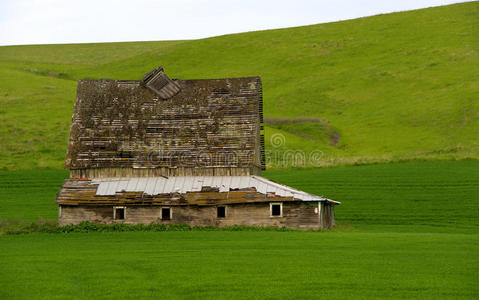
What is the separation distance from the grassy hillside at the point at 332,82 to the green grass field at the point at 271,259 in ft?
53.0

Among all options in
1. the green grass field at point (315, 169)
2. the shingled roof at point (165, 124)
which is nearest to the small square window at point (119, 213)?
the shingled roof at point (165, 124)

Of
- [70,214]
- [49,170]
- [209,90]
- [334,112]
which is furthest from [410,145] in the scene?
[70,214]

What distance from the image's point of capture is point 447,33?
278ft

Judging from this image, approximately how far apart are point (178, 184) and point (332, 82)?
4686 centimetres

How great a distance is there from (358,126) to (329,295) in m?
51.9

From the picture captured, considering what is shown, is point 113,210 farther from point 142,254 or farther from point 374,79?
point 374,79

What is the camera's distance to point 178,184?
35.9m

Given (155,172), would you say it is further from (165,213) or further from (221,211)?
(221,211)

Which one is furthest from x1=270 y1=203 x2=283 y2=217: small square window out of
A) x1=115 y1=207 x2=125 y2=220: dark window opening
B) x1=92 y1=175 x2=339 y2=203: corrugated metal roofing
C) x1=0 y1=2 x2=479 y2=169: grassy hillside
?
x1=0 y1=2 x2=479 y2=169: grassy hillside

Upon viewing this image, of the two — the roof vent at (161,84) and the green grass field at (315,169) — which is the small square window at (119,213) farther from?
the roof vent at (161,84)

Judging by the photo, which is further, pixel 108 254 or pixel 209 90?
pixel 209 90

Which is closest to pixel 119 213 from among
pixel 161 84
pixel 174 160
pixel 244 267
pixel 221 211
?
pixel 174 160

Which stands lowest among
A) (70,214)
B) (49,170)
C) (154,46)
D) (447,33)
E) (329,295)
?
(329,295)

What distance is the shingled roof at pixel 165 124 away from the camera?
36.9 metres
